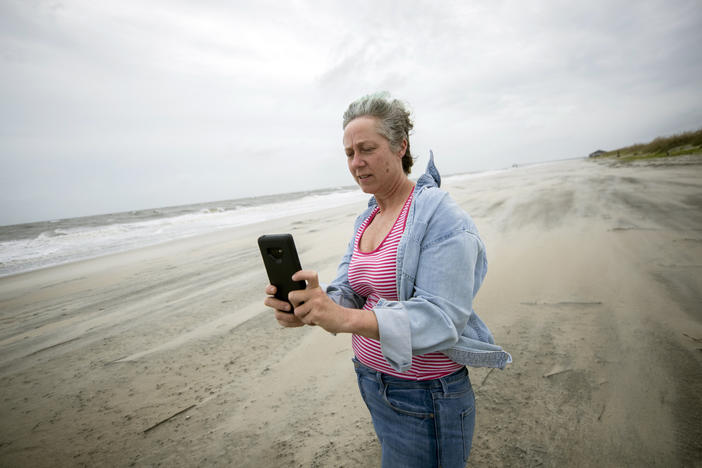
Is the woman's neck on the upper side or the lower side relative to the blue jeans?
upper

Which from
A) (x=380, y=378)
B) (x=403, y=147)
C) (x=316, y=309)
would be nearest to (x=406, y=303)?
(x=316, y=309)

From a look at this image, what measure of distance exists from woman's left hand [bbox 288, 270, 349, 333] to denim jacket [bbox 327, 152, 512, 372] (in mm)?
133

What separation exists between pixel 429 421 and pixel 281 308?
2.80 ft

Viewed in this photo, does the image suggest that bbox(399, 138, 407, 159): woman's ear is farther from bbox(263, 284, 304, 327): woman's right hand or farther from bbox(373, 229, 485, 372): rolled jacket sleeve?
bbox(263, 284, 304, 327): woman's right hand

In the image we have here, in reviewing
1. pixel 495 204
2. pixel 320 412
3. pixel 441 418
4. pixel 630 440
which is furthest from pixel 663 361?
pixel 495 204

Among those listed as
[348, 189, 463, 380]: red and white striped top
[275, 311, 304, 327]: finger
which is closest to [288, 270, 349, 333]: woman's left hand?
[275, 311, 304, 327]: finger

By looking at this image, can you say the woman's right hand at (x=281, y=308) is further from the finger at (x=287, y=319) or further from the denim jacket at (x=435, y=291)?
the denim jacket at (x=435, y=291)

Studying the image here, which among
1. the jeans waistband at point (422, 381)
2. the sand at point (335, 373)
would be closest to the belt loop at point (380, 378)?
the jeans waistband at point (422, 381)

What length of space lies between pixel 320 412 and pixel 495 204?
9531mm

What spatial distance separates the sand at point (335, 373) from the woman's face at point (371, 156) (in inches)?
76.9

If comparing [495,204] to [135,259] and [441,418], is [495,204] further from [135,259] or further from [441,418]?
[135,259]

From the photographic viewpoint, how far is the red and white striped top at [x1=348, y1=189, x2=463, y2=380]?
1.32 m

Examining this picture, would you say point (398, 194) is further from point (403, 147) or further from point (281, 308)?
point (281, 308)

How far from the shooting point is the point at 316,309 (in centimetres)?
101
